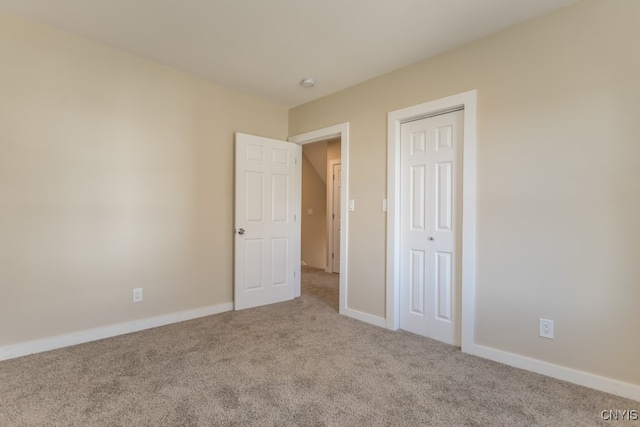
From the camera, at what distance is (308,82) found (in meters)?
3.20

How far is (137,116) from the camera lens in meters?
2.81

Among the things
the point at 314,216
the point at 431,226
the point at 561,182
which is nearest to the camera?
the point at 561,182

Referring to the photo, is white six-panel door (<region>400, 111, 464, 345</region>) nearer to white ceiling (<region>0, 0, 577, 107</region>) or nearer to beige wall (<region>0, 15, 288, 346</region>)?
white ceiling (<region>0, 0, 577, 107</region>)

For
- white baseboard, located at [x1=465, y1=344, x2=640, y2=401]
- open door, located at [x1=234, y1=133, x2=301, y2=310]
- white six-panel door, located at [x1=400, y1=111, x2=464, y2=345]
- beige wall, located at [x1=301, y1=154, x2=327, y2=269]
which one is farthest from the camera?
beige wall, located at [x1=301, y1=154, x2=327, y2=269]

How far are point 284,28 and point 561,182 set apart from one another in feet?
7.22

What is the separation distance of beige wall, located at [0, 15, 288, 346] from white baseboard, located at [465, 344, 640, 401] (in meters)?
2.58

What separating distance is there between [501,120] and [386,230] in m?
1.30

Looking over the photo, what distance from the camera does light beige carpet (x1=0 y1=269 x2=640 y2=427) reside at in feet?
5.30

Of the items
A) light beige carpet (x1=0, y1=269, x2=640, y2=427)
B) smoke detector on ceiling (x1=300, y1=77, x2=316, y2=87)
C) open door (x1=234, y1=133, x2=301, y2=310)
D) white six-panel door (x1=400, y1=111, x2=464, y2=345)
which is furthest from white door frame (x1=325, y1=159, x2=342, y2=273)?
light beige carpet (x1=0, y1=269, x2=640, y2=427)

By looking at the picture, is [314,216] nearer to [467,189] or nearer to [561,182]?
[467,189]

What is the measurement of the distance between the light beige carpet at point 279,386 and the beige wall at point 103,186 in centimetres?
43

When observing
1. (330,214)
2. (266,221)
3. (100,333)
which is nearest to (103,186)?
(100,333)

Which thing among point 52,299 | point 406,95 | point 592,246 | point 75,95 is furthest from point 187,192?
point 592,246

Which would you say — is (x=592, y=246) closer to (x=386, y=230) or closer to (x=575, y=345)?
(x=575, y=345)
